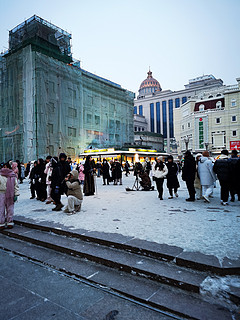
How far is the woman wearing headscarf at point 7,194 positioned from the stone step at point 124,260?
801 millimetres

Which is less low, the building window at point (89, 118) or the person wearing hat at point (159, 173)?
the building window at point (89, 118)

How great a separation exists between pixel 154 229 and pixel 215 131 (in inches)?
1882

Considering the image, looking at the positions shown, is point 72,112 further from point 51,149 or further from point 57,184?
point 57,184

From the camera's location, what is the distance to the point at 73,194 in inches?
252

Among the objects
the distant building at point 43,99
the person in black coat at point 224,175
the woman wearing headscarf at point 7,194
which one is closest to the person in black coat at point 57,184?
the woman wearing headscarf at point 7,194

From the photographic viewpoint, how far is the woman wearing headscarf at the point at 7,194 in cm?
534

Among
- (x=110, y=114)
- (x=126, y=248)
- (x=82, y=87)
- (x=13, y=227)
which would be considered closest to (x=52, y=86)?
(x=82, y=87)

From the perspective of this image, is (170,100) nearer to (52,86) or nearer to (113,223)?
(52,86)

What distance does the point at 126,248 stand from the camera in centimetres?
367

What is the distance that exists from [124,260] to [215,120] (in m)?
49.5

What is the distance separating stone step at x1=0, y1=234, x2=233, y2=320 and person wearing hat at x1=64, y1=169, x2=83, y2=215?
2313 millimetres

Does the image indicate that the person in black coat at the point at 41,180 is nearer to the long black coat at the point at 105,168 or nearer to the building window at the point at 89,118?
the long black coat at the point at 105,168

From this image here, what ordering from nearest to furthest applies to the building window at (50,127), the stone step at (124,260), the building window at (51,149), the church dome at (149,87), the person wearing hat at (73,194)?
the stone step at (124,260) → the person wearing hat at (73,194) → the building window at (51,149) → the building window at (50,127) → the church dome at (149,87)

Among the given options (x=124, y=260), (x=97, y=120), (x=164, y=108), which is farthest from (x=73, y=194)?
(x=164, y=108)
